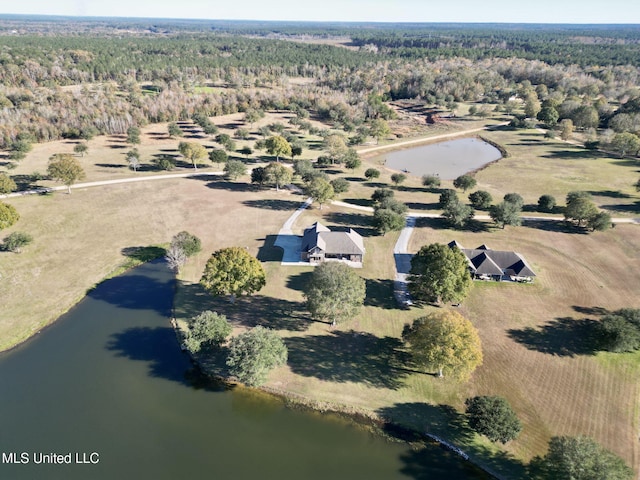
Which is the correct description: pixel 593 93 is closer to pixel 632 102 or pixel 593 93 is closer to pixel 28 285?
pixel 632 102

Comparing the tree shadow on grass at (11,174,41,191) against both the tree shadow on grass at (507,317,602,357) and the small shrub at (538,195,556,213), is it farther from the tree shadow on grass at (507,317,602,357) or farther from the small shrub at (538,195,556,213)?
the small shrub at (538,195,556,213)

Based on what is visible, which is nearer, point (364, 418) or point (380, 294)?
point (364, 418)

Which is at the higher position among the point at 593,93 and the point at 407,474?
the point at 593,93

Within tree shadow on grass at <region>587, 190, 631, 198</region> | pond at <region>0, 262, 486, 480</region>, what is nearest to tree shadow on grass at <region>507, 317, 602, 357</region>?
pond at <region>0, 262, 486, 480</region>

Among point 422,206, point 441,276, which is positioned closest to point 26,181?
point 422,206

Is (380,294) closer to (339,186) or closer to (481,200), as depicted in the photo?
(339,186)

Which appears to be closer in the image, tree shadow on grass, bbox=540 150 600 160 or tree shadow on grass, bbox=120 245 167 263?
tree shadow on grass, bbox=120 245 167 263

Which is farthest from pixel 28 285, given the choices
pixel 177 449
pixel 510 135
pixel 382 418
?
pixel 510 135
